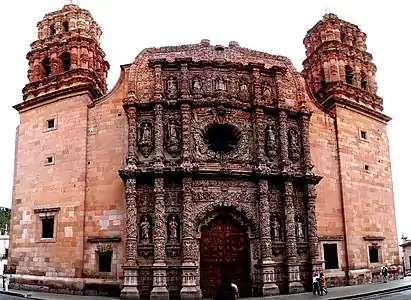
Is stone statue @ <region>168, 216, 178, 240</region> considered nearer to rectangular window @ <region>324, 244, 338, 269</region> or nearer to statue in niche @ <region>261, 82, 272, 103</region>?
statue in niche @ <region>261, 82, 272, 103</region>

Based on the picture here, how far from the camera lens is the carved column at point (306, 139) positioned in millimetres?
21484

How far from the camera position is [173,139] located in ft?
66.2

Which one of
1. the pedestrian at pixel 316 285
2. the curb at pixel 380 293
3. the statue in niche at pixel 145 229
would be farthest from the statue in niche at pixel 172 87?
the curb at pixel 380 293

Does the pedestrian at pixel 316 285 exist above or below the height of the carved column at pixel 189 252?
below

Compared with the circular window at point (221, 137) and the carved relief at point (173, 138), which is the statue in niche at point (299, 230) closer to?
the circular window at point (221, 137)

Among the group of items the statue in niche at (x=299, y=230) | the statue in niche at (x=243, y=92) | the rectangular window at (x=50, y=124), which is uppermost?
the statue in niche at (x=243, y=92)

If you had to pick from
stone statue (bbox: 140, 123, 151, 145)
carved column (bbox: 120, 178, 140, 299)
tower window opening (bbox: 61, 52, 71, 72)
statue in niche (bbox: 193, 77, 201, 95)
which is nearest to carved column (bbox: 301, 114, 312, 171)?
statue in niche (bbox: 193, 77, 201, 95)

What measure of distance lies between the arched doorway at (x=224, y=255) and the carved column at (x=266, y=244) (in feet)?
2.78

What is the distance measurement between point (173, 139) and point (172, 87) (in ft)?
9.06

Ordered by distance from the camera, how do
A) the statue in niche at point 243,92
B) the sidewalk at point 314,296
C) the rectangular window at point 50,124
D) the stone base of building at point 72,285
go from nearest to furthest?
the sidewalk at point 314,296, the stone base of building at point 72,285, the statue in niche at point 243,92, the rectangular window at point 50,124

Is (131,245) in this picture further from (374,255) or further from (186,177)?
(374,255)

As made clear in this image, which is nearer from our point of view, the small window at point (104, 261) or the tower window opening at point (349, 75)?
the small window at point (104, 261)

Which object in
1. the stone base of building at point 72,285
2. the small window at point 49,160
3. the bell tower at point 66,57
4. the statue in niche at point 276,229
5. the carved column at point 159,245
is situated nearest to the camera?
the carved column at point 159,245

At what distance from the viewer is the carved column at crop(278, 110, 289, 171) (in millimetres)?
20892
